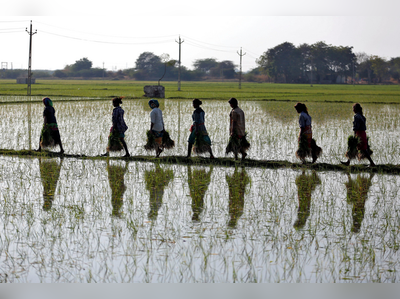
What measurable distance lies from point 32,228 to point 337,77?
322 ft

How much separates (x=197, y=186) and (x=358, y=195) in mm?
2358

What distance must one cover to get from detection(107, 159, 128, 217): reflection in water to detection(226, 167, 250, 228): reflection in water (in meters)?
1.39

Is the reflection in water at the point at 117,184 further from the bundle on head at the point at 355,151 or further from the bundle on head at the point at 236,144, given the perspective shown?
the bundle on head at the point at 355,151

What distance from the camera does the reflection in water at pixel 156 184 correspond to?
660 centimetres

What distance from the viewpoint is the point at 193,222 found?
598 centimetres

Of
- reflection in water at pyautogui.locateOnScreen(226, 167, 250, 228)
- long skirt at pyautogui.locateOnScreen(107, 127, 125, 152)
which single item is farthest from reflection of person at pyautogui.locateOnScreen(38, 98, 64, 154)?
reflection in water at pyautogui.locateOnScreen(226, 167, 250, 228)

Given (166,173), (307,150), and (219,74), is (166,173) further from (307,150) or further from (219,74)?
(219,74)

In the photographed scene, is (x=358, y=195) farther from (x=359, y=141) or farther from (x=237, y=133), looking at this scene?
(x=237, y=133)

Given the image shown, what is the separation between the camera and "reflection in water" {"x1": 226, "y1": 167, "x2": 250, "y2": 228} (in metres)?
6.32

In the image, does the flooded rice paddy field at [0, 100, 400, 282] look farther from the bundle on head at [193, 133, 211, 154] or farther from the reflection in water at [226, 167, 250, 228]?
the bundle on head at [193, 133, 211, 154]

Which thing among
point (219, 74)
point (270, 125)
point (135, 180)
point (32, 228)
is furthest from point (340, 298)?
point (219, 74)

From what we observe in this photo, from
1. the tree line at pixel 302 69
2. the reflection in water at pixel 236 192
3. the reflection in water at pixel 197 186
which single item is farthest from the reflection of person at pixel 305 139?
the tree line at pixel 302 69

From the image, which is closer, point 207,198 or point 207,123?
point 207,198

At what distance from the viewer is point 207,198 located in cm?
718
